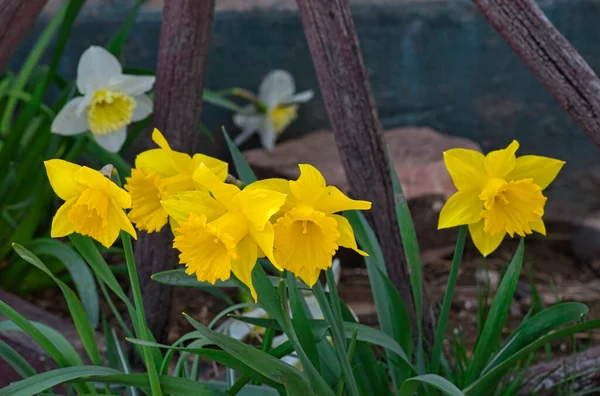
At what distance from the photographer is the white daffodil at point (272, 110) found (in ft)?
6.23

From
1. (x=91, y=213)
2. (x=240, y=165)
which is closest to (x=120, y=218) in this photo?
(x=91, y=213)

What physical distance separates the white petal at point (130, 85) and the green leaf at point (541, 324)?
2.42 ft

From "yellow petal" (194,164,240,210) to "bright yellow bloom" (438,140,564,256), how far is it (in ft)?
0.74

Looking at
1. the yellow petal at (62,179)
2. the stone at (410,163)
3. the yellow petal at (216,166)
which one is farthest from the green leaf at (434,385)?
the stone at (410,163)

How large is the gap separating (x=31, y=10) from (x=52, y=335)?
0.48 meters

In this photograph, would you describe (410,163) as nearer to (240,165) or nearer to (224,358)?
(240,165)

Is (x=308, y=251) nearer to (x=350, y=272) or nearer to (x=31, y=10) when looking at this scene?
(x=31, y=10)

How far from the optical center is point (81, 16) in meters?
1.97

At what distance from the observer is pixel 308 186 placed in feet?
2.08

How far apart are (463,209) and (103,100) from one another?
748 millimetres

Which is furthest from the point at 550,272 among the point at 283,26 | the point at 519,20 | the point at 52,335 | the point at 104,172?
the point at 104,172

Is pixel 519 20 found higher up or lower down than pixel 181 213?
higher up

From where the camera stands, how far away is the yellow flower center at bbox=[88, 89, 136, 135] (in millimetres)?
1255

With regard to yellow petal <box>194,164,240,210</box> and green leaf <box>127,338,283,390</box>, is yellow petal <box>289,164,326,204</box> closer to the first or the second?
yellow petal <box>194,164,240,210</box>
